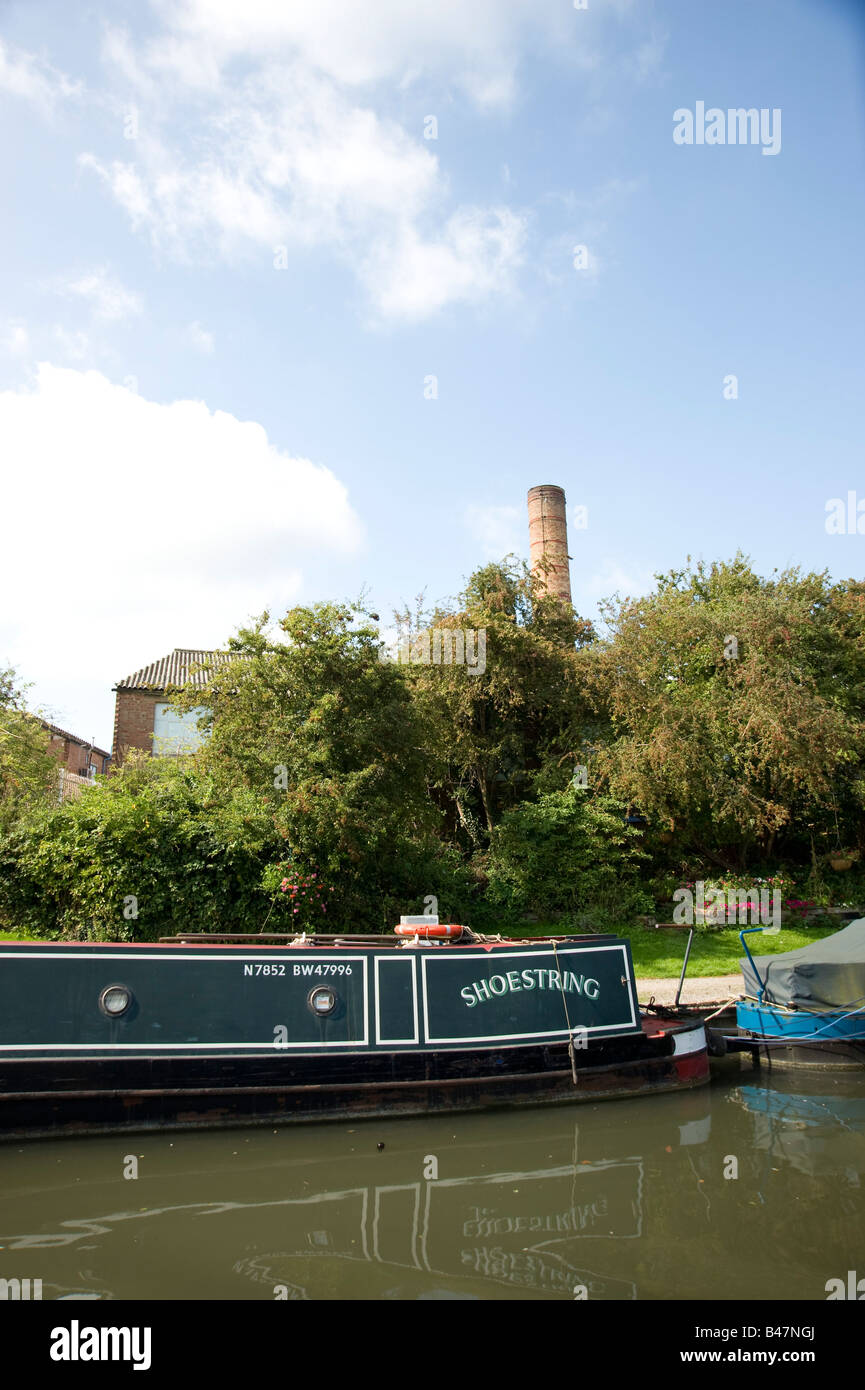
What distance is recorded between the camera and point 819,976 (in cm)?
983

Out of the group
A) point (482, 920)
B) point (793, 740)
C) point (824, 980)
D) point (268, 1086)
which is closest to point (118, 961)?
point (268, 1086)

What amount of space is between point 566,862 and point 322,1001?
9602mm

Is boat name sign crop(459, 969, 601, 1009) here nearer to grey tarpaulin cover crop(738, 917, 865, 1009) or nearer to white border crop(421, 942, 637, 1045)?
white border crop(421, 942, 637, 1045)

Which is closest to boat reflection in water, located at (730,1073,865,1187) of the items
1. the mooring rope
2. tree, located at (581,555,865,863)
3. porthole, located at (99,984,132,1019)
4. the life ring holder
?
the mooring rope

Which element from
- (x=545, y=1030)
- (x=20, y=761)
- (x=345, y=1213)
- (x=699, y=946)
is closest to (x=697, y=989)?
(x=699, y=946)

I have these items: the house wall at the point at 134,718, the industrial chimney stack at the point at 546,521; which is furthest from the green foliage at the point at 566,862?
the house wall at the point at 134,718

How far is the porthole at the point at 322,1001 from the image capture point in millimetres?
7656

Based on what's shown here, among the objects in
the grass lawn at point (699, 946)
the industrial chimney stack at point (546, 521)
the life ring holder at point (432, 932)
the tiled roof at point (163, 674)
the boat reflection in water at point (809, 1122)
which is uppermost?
the industrial chimney stack at point (546, 521)

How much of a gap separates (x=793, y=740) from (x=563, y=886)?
5014mm

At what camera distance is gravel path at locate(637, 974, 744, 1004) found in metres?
11.3

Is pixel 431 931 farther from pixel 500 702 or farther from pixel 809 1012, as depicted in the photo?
pixel 500 702

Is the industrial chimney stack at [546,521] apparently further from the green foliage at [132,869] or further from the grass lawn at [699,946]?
the green foliage at [132,869]

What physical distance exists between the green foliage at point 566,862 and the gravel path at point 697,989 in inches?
120
